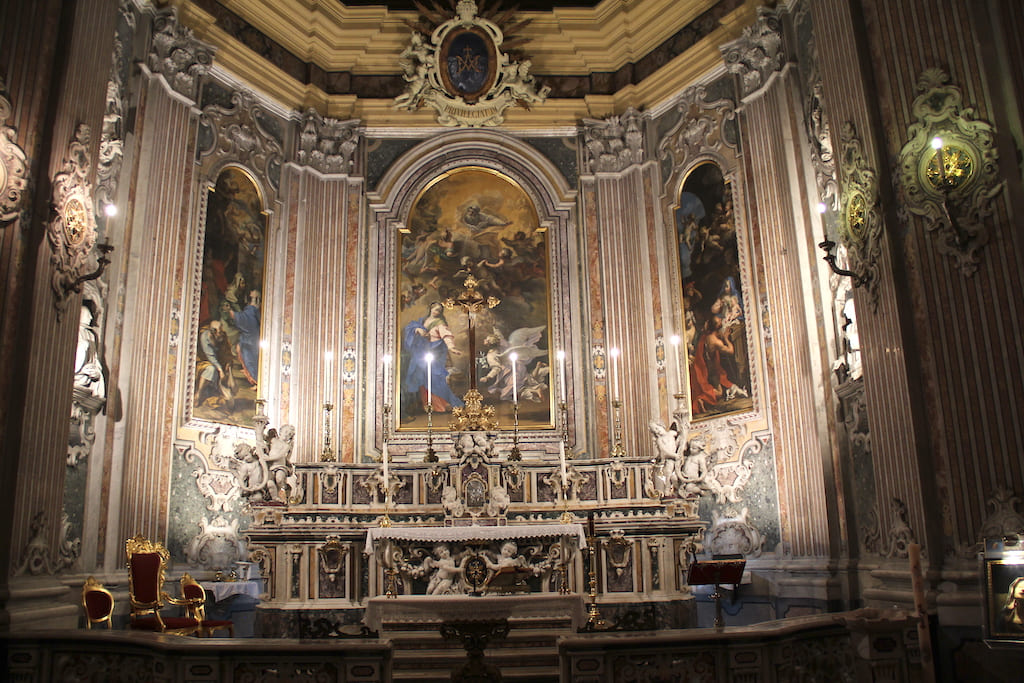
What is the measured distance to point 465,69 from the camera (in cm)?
1397

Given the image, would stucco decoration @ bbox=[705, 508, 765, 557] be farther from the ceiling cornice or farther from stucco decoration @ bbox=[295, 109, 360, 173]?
stucco decoration @ bbox=[295, 109, 360, 173]

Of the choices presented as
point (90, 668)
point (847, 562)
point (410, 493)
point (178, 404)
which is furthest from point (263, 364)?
point (847, 562)

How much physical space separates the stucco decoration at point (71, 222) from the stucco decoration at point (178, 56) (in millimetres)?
3829

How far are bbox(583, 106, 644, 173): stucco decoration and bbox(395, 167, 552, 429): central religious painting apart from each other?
4.40 feet

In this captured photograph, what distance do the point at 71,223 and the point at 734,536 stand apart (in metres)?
8.48

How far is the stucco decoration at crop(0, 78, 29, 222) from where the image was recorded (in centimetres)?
654

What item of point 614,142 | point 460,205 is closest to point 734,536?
point 614,142

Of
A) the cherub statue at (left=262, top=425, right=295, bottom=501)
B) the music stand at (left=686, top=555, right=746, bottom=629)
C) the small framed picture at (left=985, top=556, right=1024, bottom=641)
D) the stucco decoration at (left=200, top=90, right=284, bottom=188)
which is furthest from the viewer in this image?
the stucco decoration at (left=200, top=90, right=284, bottom=188)

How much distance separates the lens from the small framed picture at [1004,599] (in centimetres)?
512

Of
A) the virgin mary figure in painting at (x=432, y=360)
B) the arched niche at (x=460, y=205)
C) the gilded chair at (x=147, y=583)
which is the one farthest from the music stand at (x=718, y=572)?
the virgin mary figure in painting at (x=432, y=360)

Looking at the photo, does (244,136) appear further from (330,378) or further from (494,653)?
(494,653)

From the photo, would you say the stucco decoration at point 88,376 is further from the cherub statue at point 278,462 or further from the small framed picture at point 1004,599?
the small framed picture at point 1004,599

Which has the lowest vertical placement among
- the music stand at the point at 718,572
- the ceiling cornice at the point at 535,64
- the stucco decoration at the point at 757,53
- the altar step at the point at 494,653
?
the altar step at the point at 494,653

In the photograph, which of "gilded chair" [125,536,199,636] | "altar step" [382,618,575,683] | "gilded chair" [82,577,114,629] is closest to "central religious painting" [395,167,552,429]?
"altar step" [382,618,575,683]
